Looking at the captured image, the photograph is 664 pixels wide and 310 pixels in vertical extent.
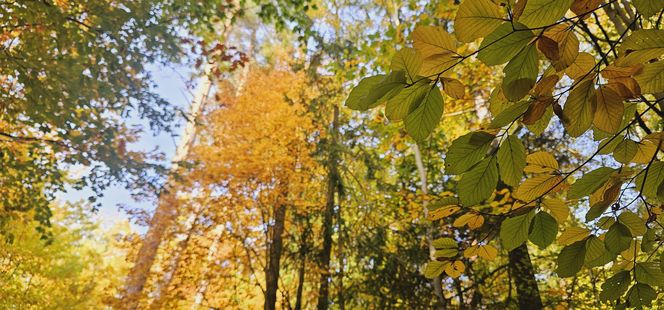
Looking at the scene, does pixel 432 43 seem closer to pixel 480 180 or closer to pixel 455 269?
pixel 480 180

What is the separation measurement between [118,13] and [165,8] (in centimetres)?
79

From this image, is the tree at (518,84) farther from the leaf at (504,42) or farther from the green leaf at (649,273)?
the green leaf at (649,273)

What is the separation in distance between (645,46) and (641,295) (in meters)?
0.62

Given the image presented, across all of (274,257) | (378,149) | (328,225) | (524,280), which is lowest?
(524,280)

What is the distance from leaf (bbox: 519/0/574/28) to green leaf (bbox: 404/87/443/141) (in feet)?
0.45

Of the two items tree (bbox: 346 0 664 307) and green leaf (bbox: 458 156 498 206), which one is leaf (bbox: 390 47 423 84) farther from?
green leaf (bbox: 458 156 498 206)

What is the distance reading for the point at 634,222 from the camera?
0.73m

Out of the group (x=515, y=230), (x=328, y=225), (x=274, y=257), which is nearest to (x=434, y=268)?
(x=515, y=230)

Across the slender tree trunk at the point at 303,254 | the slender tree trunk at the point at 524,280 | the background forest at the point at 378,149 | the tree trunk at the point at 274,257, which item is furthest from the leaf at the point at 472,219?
the slender tree trunk at the point at 303,254

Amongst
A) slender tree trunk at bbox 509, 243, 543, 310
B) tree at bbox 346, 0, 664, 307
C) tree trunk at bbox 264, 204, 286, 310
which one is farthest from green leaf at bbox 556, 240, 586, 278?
tree trunk at bbox 264, 204, 286, 310

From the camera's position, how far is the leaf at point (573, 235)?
717mm

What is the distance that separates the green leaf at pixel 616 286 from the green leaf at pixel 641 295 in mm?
18

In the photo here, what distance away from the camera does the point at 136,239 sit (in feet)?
21.7

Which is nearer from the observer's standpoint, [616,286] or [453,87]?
[453,87]
